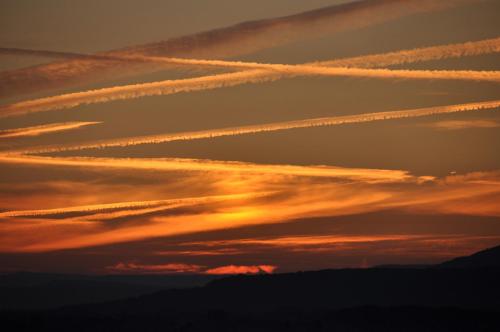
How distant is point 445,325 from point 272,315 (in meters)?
27.7

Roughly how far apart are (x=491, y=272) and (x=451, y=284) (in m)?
7.10

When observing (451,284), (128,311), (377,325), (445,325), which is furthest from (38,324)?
(451,284)

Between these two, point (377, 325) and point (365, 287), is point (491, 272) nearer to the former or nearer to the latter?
point (365, 287)

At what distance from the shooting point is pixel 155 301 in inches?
7037

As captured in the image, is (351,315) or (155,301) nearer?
(351,315)

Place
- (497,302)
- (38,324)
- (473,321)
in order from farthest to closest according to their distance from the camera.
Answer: (497,302) → (38,324) → (473,321)

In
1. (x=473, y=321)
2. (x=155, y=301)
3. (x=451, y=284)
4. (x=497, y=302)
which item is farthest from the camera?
(x=155, y=301)

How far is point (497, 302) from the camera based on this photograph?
155m

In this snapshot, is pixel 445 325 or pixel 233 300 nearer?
pixel 445 325

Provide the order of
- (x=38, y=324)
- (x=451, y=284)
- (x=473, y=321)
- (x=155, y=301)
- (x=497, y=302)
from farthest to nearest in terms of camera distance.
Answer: (x=155, y=301) < (x=451, y=284) < (x=497, y=302) < (x=38, y=324) < (x=473, y=321)

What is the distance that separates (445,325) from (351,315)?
43.3ft

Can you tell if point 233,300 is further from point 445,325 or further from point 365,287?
point 445,325

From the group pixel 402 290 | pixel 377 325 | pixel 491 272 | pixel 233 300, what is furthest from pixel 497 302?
pixel 233 300

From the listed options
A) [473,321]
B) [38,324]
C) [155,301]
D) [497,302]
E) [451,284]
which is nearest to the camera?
[473,321]
